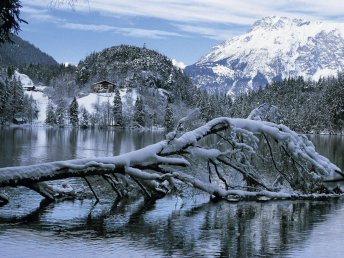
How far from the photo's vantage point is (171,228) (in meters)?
16.3

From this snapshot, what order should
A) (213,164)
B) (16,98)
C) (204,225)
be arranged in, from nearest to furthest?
(204,225)
(213,164)
(16,98)

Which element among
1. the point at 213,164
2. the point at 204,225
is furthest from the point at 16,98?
the point at 204,225

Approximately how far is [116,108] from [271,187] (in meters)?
151

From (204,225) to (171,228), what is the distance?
1.14 m

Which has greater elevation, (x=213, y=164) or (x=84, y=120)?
(x=84, y=120)

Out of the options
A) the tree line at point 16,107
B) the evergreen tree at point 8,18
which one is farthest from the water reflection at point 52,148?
the tree line at point 16,107

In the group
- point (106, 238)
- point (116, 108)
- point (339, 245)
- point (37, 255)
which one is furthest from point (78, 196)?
point (116, 108)

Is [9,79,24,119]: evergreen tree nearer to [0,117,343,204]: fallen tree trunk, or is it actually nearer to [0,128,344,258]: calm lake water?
[0,117,343,204]: fallen tree trunk

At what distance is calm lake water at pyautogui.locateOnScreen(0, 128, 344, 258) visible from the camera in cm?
1344

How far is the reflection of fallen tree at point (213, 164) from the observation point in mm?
18516

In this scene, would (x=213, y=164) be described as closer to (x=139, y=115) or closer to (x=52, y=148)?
(x=52, y=148)

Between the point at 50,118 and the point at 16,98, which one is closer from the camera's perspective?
the point at 16,98

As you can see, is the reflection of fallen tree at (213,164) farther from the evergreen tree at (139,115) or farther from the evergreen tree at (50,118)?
the evergreen tree at (50,118)

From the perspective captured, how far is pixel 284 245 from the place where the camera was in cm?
1427
